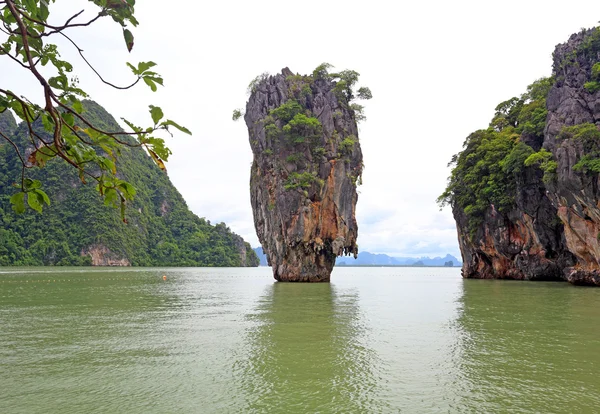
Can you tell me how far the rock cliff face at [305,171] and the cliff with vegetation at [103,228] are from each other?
52879mm

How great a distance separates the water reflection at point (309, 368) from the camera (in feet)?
17.9

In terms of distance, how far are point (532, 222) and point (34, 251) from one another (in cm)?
8493

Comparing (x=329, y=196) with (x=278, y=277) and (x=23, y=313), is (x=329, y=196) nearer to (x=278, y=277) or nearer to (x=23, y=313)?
(x=278, y=277)

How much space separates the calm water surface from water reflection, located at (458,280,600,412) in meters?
0.03

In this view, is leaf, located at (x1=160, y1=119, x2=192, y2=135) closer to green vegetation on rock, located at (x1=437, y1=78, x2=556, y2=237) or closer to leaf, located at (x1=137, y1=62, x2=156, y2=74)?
leaf, located at (x1=137, y1=62, x2=156, y2=74)

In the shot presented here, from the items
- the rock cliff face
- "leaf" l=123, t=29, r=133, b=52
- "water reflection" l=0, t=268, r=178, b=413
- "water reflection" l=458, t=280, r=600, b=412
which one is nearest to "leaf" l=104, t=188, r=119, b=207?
"leaf" l=123, t=29, r=133, b=52

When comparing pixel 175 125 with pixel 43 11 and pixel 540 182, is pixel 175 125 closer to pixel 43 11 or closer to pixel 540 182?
pixel 43 11

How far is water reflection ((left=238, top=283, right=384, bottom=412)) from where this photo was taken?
5469 millimetres

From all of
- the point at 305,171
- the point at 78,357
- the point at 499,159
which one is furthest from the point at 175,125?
the point at 499,159

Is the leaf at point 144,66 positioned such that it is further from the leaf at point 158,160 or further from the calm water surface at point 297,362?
the calm water surface at point 297,362

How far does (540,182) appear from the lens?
3225 centimetres

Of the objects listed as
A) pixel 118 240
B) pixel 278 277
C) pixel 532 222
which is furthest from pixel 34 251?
pixel 532 222

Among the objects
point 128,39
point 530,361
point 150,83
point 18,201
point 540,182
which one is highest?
point 540,182

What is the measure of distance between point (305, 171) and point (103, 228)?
71.3 m
